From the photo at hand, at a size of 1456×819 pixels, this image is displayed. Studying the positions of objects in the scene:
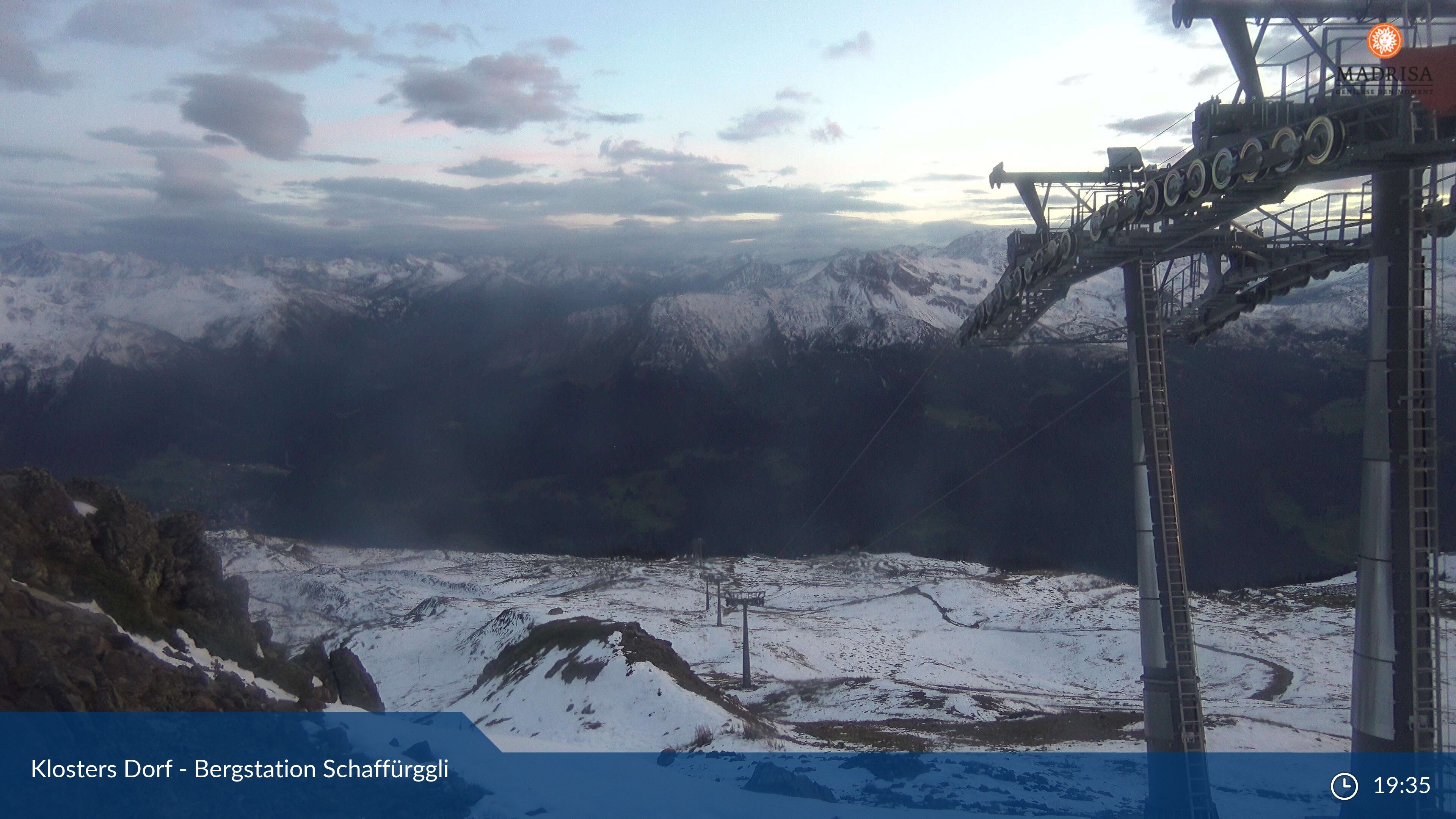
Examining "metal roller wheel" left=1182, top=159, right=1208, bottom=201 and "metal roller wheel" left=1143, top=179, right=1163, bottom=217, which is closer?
"metal roller wheel" left=1182, top=159, right=1208, bottom=201

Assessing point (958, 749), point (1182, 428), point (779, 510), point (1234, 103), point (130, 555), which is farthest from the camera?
point (779, 510)

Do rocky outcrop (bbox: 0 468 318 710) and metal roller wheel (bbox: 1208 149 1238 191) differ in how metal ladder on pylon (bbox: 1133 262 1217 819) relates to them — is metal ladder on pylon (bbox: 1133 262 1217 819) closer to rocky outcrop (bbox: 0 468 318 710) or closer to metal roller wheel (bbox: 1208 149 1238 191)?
metal roller wheel (bbox: 1208 149 1238 191)

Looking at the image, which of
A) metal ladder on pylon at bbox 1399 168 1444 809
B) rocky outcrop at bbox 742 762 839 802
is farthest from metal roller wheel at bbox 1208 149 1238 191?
rocky outcrop at bbox 742 762 839 802

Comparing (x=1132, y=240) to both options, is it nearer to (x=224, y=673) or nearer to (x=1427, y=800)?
(x=1427, y=800)

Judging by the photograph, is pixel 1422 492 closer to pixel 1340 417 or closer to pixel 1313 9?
pixel 1313 9

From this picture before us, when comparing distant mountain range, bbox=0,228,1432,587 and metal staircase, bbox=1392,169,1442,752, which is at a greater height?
metal staircase, bbox=1392,169,1442,752

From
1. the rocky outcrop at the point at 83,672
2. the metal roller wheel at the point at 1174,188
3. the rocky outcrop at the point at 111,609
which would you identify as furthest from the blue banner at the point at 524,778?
the metal roller wheel at the point at 1174,188

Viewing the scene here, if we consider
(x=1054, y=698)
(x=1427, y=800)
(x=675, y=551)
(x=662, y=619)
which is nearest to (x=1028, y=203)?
(x=1427, y=800)
